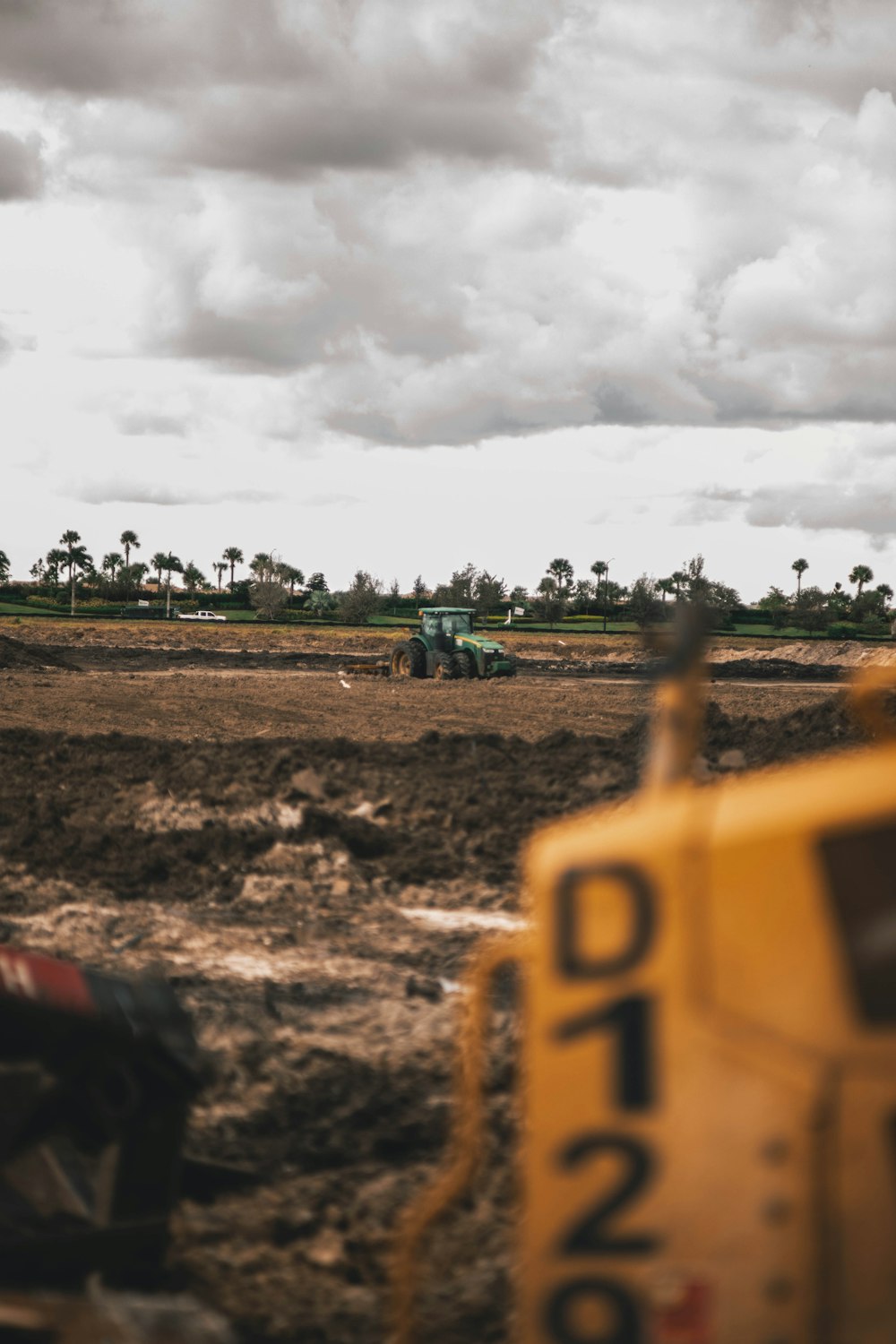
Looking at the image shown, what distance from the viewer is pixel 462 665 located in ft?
113

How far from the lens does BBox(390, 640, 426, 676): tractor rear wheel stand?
1359 inches

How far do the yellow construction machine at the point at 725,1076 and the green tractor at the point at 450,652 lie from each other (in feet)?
103

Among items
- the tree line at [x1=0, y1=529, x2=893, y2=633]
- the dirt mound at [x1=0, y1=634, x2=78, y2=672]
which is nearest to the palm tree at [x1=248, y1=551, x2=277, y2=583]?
the tree line at [x1=0, y1=529, x2=893, y2=633]

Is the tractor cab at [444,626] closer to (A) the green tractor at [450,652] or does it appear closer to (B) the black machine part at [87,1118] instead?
(A) the green tractor at [450,652]

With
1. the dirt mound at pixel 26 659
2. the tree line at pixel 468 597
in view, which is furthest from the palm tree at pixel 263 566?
the dirt mound at pixel 26 659

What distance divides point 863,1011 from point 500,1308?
7.52 ft

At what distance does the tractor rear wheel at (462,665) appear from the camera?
34188mm

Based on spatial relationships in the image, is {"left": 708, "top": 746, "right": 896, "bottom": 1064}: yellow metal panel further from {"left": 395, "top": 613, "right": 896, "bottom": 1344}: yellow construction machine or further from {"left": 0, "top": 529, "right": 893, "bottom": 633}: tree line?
{"left": 0, "top": 529, "right": 893, "bottom": 633}: tree line

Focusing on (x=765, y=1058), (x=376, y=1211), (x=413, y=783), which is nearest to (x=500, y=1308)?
(x=376, y=1211)

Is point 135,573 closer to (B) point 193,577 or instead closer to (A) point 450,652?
(B) point 193,577

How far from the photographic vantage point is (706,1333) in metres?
2.35

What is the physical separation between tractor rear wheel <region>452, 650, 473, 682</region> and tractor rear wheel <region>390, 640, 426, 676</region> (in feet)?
2.82

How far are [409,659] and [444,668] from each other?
1.06m

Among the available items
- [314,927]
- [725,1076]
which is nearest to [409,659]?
[314,927]
